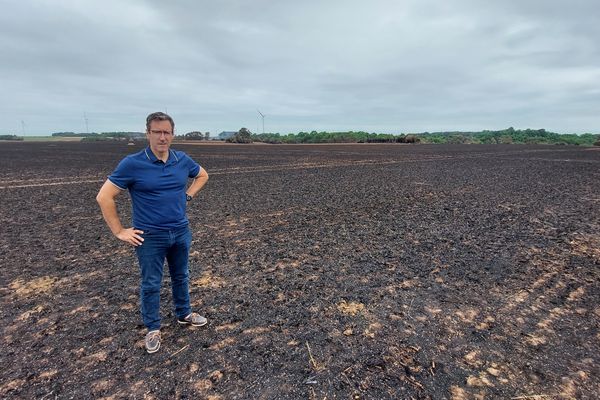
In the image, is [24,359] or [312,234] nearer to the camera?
[24,359]

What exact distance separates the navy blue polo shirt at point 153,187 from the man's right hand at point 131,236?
0.22 feet

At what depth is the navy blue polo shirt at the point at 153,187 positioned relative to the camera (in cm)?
306

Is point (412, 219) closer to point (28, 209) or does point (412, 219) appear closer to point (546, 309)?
point (546, 309)

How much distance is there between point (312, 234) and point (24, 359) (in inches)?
204

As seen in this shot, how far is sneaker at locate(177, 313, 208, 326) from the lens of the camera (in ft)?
12.9

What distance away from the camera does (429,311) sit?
4297 mm

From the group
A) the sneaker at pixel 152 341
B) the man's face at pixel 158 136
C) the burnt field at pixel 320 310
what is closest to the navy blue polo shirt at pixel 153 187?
the man's face at pixel 158 136

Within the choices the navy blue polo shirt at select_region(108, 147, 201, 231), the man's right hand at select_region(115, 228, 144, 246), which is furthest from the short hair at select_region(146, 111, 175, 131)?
the man's right hand at select_region(115, 228, 144, 246)

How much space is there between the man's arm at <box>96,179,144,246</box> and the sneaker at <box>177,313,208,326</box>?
1195 millimetres

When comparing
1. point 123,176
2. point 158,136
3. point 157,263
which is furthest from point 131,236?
point 158,136

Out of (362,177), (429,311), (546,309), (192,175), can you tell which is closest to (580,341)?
(546,309)

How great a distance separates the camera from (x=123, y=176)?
304 cm

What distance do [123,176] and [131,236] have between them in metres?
0.53

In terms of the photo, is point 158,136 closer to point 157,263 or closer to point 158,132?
point 158,132
